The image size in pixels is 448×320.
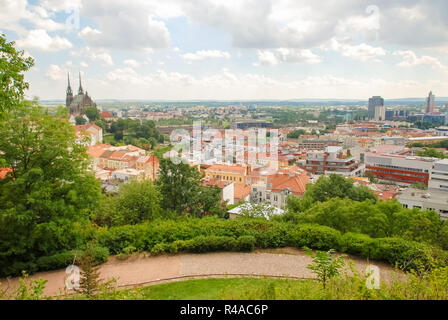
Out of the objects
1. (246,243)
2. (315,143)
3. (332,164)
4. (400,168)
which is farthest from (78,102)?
(246,243)

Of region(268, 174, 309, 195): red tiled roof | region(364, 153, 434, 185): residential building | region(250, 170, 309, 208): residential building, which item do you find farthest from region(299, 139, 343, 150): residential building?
region(250, 170, 309, 208): residential building

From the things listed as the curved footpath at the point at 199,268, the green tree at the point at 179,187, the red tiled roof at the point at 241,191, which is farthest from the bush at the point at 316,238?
the red tiled roof at the point at 241,191

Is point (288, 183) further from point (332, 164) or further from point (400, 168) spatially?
point (400, 168)

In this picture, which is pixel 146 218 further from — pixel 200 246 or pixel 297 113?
pixel 297 113

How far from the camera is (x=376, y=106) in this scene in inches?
3836

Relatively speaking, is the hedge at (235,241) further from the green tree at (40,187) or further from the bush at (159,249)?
the green tree at (40,187)

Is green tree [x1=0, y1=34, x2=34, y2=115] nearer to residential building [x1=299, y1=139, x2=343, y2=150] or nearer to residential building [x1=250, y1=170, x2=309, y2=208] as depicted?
residential building [x1=250, y1=170, x2=309, y2=208]

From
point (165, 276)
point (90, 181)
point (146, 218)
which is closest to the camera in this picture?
point (165, 276)

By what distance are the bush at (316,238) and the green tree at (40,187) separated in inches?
188

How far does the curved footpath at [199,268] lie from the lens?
6.26 m

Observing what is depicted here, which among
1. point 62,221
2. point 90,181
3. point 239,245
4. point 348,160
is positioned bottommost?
point 348,160
